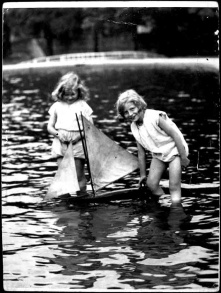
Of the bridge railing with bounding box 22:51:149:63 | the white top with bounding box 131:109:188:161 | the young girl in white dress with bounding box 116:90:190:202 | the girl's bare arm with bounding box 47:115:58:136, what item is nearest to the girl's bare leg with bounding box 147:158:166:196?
the young girl in white dress with bounding box 116:90:190:202

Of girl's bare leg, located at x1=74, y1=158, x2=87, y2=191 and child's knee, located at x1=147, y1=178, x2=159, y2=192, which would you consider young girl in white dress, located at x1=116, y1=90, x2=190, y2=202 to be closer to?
child's knee, located at x1=147, y1=178, x2=159, y2=192

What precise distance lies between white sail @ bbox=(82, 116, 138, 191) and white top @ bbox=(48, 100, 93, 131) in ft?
1.12

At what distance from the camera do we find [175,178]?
7367 mm

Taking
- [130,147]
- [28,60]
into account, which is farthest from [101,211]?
[28,60]

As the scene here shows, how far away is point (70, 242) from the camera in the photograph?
638 cm

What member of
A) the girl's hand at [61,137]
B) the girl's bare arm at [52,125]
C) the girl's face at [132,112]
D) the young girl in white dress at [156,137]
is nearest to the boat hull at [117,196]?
the young girl in white dress at [156,137]

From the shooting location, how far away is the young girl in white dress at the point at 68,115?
7.94 metres

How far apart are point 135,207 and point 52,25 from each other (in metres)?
34.5

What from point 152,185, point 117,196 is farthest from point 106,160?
point 152,185

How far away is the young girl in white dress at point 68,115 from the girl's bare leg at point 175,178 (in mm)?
1192

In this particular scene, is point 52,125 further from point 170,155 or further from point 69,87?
point 170,155

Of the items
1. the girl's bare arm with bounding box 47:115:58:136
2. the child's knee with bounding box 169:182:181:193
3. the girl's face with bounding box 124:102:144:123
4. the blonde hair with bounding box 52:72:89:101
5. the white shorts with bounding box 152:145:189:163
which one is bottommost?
the child's knee with bounding box 169:182:181:193

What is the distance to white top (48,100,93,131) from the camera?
8.01 meters

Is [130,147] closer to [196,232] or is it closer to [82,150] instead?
[82,150]
